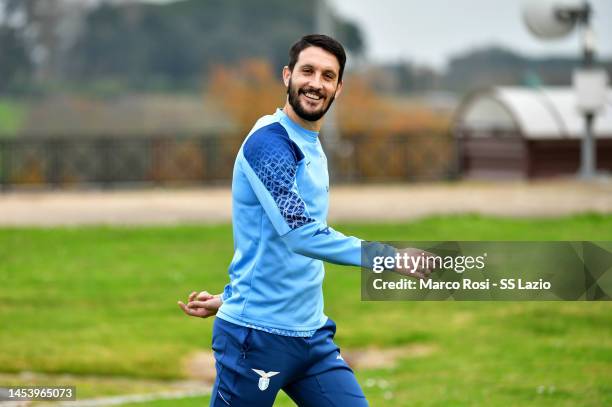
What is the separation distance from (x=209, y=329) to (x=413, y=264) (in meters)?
8.02

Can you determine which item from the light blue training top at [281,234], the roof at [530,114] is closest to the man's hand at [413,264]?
the light blue training top at [281,234]

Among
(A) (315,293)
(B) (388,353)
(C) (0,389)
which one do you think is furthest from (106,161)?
(A) (315,293)

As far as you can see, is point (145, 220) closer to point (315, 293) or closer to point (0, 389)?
point (0, 389)

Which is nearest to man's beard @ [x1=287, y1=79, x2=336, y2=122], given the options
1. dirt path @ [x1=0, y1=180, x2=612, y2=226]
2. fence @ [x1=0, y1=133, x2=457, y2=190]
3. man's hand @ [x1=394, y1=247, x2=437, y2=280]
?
man's hand @ [x1=394, y1=247, x2=437, y2=280]

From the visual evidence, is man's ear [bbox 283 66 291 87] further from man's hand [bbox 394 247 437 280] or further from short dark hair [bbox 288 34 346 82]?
man's hand [bbox 394 247 437 280]

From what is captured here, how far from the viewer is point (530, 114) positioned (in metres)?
27.2

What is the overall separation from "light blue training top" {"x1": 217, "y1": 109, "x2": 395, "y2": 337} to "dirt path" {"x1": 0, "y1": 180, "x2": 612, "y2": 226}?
1523 centimetres

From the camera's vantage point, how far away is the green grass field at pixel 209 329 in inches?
350

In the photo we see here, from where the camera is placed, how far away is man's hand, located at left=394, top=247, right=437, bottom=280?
12.1ft

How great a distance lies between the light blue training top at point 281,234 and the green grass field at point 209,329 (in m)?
4.09

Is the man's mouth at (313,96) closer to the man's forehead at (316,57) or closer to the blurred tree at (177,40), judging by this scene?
the man's forehead at (316,57)

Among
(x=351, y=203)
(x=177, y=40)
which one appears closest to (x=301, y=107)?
(x=351, y=203)

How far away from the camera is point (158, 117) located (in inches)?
2586

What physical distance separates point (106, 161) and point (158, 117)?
37760mm
